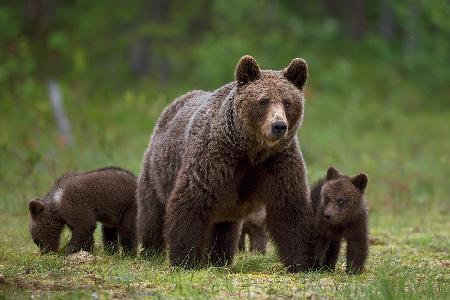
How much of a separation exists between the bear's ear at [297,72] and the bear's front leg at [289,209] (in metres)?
0.66

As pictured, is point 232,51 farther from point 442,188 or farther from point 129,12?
point 442,188

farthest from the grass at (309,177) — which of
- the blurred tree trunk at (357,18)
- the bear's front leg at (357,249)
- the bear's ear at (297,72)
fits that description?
the blurred tree trunk at (357,18)

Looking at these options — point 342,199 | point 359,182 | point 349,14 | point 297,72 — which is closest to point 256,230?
point 359,182

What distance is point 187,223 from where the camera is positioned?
9.12m

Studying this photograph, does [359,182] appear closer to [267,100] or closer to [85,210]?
[267,100]

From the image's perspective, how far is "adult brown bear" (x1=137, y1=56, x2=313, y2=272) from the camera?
8.86m

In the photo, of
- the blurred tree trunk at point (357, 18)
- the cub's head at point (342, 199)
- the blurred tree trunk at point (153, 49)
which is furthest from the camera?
the blurred tree trunk at point (357, 18)

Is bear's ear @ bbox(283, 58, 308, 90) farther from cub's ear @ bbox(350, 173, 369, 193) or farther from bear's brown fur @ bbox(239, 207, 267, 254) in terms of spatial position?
bear's brown fur @ bbox(239, 207, 267, 254)

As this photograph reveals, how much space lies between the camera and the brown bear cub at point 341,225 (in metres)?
9.25

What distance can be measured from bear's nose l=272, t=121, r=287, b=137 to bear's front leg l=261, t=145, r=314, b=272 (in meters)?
0.60

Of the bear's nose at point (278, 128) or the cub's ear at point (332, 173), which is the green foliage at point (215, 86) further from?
the bear's nose at point (278, 128)

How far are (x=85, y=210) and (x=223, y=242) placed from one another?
171 centimetres

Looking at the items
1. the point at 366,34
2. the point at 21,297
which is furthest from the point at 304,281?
the point at 366,34

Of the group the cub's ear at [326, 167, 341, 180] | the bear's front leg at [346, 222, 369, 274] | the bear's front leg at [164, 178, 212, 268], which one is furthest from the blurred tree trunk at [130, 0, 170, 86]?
the bear's front leg at [346, 222, 369, 274]
